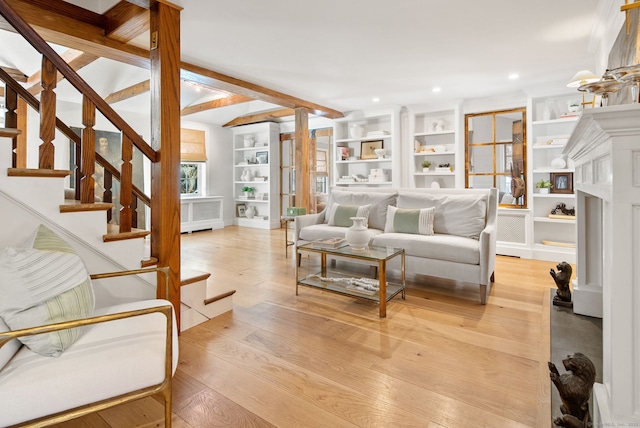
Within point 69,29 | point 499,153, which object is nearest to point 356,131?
point 499,153

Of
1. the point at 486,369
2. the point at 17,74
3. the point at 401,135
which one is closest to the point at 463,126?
the point at 401,135

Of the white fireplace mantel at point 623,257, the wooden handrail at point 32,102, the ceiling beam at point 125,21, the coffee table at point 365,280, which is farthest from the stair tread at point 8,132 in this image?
the white fireplace mantel at point 623,257

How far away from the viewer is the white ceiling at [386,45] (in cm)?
265

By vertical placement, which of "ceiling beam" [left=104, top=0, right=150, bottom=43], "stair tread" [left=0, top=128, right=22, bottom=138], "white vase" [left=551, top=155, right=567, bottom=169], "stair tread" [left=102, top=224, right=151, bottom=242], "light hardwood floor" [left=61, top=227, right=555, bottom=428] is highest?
"ceiling beam" [left=104, top=0, right=150, bottom=43]

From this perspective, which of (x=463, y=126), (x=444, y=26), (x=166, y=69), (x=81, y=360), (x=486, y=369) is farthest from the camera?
(x=463, y=126)

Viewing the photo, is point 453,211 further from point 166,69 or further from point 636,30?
point 166,69

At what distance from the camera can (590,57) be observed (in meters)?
3.57

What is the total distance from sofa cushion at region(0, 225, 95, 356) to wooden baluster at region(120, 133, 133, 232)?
2.18ft

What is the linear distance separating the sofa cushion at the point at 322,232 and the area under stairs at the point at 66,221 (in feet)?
6.03

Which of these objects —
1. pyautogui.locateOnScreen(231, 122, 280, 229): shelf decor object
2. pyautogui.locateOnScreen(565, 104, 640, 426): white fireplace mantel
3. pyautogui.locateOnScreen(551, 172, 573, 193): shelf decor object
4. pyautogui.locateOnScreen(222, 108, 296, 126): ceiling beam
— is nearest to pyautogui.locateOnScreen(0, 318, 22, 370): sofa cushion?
pyautogui.locateOnScreen(565, 104, 640, 426): white fireplace mantel

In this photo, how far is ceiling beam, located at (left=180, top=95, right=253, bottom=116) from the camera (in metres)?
6.03

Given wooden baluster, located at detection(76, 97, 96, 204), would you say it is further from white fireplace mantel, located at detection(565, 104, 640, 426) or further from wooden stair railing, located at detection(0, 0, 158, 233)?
white fireplace mantel, located at detection(565, 104, 640, 426)

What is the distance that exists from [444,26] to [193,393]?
333cm

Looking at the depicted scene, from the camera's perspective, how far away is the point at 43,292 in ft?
4.22
